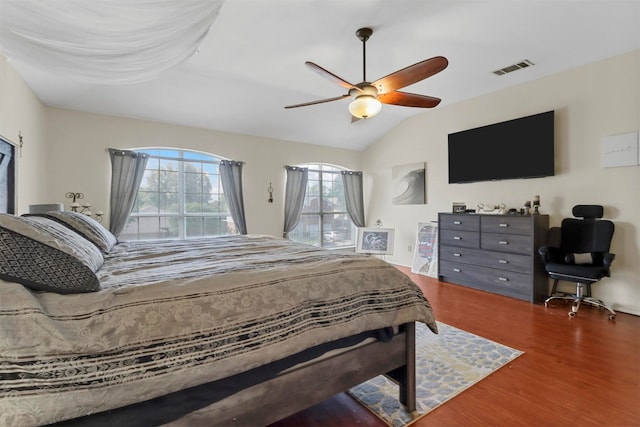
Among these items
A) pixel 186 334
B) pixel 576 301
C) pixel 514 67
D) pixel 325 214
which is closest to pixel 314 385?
pixel 186 334

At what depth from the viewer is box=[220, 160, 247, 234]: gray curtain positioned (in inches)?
188

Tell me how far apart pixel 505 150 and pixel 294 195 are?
3.46 meters

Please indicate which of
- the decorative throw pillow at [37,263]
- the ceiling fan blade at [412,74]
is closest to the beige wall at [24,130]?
the decorative throw pillow at [37,263]

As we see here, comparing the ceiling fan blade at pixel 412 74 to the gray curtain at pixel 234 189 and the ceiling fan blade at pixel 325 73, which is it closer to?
the ceiling fan blade at pixel 325 73

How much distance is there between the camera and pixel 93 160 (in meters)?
3.87

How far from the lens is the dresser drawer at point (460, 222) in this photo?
4.09 m

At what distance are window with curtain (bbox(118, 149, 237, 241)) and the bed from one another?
298 cm

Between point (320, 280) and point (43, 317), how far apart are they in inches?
39.7

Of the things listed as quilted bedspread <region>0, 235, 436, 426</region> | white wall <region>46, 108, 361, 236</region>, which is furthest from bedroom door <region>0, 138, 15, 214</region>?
quilted bedspread <region>0, 235, 436, 426</region>

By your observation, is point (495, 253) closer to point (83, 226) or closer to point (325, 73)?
point (325, 73)

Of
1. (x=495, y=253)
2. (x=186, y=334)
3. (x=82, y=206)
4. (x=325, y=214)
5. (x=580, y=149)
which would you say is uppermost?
(x=580, y=149)

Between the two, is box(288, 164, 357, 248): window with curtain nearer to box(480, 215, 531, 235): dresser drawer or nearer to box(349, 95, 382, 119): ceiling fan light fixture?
box(480, 215, 531, 235): dresser drawer

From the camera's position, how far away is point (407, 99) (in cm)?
286

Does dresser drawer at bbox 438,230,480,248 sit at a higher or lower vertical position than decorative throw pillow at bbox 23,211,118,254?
lower
